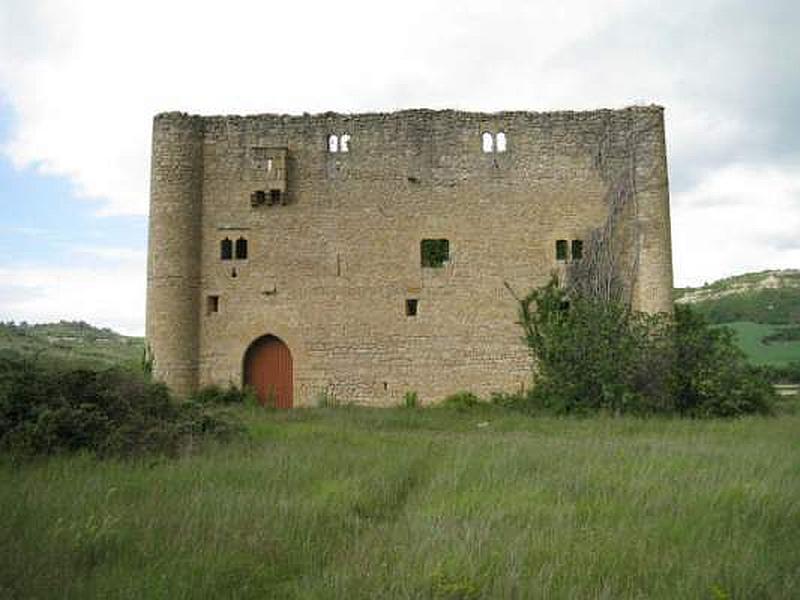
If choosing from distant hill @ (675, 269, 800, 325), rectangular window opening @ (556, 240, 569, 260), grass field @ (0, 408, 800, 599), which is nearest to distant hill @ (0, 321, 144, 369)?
rectangular window opening @ (556, 240, 569, 260)

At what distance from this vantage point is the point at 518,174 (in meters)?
17.6

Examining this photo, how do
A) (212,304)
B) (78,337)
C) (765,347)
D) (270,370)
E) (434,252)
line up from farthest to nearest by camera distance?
(78,337) → (765,347) → (212,304) → (270,370) → (434,252)

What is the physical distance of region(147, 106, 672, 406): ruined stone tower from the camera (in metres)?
17.4

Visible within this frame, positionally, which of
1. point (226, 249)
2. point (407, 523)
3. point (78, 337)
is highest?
point (226, 249)

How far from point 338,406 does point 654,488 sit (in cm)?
1082

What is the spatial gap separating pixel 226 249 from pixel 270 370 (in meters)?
3.26

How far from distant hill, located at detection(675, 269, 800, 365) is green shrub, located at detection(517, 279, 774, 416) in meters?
6.84

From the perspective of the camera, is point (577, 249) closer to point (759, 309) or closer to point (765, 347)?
point (765, 347)

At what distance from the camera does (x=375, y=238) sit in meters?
17.8

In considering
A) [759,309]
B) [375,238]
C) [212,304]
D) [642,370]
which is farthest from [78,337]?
[759,309]

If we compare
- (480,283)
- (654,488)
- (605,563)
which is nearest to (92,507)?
(605,563)

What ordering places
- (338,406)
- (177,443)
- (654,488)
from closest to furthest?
(654,488) → (177,443) → (338,406)

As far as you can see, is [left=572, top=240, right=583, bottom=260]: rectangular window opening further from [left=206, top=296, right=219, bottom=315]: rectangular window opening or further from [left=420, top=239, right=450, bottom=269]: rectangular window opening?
[left=206, top=296, right=219, bottom=315]: rectangular window opening

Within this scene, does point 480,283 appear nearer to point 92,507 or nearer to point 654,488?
point 654,488
